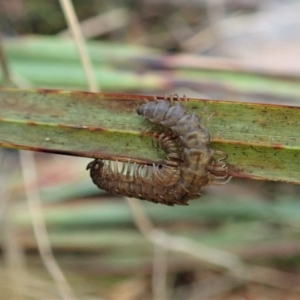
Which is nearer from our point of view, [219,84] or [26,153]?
[219,84]

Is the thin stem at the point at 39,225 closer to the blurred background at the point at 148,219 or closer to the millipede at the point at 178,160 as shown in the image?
the blurred background at the point at 148,219

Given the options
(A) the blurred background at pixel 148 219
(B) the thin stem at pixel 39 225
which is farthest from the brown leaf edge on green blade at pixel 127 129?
(B) the thin stem at pixel 39 225

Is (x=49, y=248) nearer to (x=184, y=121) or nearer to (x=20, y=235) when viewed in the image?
(x=20, y=235)

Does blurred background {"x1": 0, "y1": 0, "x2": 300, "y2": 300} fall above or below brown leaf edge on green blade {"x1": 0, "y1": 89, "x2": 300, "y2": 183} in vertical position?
above

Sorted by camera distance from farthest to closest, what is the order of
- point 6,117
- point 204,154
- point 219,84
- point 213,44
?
point 213,44
point 219,84
point 6,117
point 204,154

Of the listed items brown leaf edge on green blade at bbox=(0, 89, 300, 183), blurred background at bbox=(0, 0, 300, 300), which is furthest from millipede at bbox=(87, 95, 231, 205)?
blurred background at bbox=(0, 0, 300, 300)

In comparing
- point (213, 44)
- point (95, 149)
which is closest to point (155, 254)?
point (95, 149)

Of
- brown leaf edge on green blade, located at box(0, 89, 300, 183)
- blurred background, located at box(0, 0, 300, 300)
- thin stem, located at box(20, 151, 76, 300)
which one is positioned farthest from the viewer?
blurred background, located at box(0, 0, 300, 300)

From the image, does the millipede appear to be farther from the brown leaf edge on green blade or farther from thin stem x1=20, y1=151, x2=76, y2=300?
thin stem x1=20, y1=151, x2=76, y2=300
